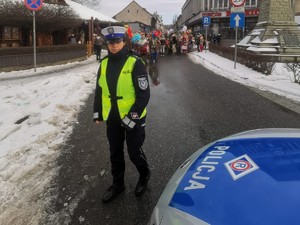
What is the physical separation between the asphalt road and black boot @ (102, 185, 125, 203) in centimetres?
6

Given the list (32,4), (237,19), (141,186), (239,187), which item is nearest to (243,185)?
(239,187)

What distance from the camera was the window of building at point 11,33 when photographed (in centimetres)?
1986

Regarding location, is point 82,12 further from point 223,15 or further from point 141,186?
point 223,15

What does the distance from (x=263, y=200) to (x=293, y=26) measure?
24.3 metres

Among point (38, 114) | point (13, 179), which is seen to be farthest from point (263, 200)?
point (38, 114)

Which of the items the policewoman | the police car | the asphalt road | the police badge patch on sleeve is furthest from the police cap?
the asphalt road

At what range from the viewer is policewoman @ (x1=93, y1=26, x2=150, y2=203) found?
3477mm

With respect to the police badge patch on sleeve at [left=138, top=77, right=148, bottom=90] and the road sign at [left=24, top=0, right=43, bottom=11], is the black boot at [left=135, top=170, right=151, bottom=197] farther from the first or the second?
the road sign at [left=24, top=0, right=43, bottom=11]

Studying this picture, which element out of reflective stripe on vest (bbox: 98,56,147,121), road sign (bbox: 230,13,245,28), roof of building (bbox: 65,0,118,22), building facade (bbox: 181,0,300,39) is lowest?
reflective stripe on vest (bbox: 98,56,147,121)

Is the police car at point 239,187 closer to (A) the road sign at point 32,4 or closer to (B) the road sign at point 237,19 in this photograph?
(A) the road sign at point 32,4

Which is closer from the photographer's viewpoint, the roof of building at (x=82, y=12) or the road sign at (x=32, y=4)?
the road sign at (x=32, y=4)

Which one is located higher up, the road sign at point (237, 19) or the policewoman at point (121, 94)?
the road sign at point (237, 19)

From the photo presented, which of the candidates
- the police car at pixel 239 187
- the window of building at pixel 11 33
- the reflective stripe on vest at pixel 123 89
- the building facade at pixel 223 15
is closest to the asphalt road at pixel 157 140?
the reflective stripe on vest at pixel 123 89

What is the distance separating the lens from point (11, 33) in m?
20.4
